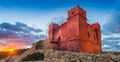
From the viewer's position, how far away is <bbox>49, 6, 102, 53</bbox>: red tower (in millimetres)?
30406

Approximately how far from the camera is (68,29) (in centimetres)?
3281

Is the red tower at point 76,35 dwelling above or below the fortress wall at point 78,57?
above

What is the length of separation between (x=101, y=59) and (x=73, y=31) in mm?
16195

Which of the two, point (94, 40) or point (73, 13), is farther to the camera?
point (94, 40)

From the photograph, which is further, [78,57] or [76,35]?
[76,35]

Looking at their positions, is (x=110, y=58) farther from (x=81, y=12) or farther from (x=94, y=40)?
(x=94, y=40)

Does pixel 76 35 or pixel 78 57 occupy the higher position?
pixel 76 35

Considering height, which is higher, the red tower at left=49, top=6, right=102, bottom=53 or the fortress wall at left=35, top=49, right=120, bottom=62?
the red tower at left=49, top=6, right=102, bottom=53

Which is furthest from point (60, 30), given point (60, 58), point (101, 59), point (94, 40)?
point (101, 59)

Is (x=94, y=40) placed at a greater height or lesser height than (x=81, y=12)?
lesser

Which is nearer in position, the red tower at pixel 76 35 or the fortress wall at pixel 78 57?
the fortress wall at pixel 78 57

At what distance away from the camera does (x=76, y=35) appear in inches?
1195

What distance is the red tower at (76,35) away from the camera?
3041cm

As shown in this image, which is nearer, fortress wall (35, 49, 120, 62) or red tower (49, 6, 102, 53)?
fortress wall (35, 49, 120, 62)
